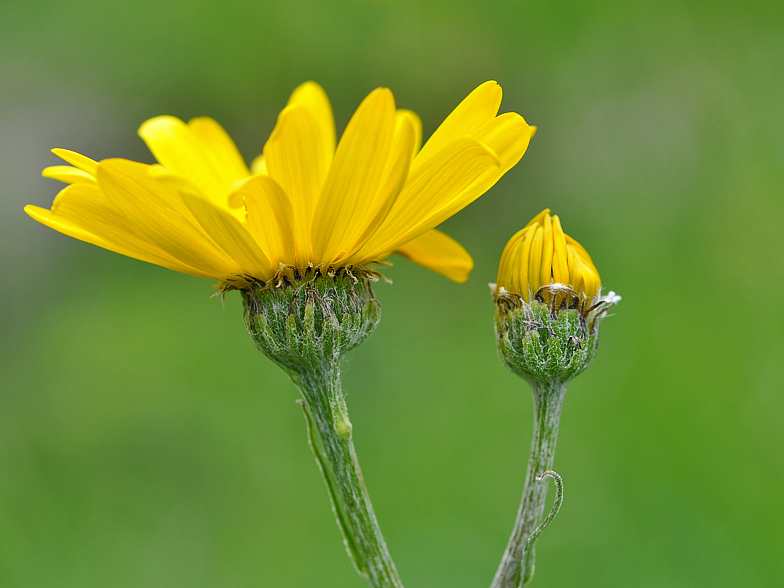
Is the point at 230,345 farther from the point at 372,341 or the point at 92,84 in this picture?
the point at 92,84

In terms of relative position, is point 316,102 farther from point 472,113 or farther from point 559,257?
point 559,257

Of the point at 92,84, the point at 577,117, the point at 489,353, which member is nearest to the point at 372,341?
the point at 489,353

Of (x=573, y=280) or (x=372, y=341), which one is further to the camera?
(x=372, y=341)

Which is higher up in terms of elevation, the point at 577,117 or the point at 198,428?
the point at 577,117

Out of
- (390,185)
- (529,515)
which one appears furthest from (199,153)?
(529,515)

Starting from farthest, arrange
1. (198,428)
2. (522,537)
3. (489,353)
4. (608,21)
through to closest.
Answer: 1. (608,21)
2. (489,353)
3. (198,428)
4. (522,537)

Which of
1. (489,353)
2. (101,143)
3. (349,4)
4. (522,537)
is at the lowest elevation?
(522,537)
